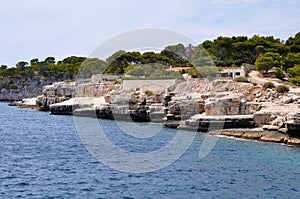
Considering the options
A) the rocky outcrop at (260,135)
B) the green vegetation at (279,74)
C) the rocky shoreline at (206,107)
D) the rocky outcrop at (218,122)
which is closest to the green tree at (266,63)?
the green vegetation at (279,74)

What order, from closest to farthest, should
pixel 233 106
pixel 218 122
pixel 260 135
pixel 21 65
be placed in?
pixel 260 135 < pixel 218 122 < pixel 233 106 < pixel 21 65

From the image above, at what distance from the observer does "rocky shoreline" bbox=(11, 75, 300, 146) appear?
39.2m

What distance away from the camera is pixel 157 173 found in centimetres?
2630

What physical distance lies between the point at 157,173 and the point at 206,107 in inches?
823

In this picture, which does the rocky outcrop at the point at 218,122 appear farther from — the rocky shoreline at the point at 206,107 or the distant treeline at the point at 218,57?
the distant treeline at the point at 218,57

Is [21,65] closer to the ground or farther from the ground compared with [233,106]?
farther from the ground

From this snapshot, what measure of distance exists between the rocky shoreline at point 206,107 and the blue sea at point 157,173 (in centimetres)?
266

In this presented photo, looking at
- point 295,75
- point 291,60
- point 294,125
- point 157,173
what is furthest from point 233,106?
point 291,60

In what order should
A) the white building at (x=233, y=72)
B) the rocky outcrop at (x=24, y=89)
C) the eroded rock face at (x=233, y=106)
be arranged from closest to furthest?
the eroded rock face at (x=233, y=106) < the white building at (x=233, y=72) < the rocky outcrop at (x=24, y=89)

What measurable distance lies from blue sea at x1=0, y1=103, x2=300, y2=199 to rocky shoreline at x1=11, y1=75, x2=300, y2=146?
2661 mm

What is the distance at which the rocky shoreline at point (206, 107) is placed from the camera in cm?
3919

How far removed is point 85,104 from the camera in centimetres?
6800

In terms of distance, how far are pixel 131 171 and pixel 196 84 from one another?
3510 cm

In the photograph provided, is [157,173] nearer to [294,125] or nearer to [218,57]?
[294,125]
